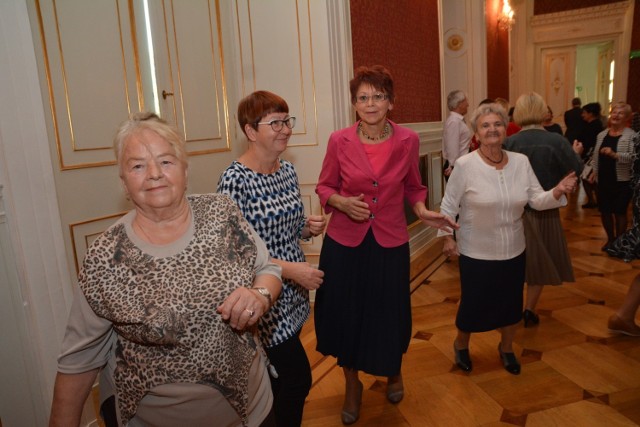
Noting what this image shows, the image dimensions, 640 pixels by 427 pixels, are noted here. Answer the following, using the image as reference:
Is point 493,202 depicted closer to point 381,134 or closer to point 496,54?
point 381,134

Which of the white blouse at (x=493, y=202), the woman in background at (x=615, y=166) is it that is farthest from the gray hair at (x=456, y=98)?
the white blouse at (x=493, y=202)

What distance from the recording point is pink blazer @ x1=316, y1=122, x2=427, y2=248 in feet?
7.13

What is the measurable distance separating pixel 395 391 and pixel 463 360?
561 mm

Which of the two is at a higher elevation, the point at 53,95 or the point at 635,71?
the point at 635,71

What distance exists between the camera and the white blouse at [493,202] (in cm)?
245

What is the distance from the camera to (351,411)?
240cm

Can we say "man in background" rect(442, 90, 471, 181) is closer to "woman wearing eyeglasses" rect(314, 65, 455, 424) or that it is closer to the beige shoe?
the beige shoe

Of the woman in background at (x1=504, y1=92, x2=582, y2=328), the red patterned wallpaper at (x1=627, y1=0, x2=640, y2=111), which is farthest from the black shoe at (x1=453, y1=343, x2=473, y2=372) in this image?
the red patterned wallpaper at (x1=627, y1=0, x2=640, y2=111)

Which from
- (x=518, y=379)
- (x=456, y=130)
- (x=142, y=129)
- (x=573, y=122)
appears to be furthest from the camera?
(x=573, y=122)

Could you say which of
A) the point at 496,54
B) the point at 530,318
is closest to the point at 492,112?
the point at 530,318

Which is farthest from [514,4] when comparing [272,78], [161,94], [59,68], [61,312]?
[61,312]

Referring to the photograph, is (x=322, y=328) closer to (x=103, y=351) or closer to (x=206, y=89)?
(x=103, y=351)

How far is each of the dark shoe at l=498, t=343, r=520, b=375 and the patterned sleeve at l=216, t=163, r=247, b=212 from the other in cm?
205

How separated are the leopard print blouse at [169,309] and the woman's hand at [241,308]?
43mm
